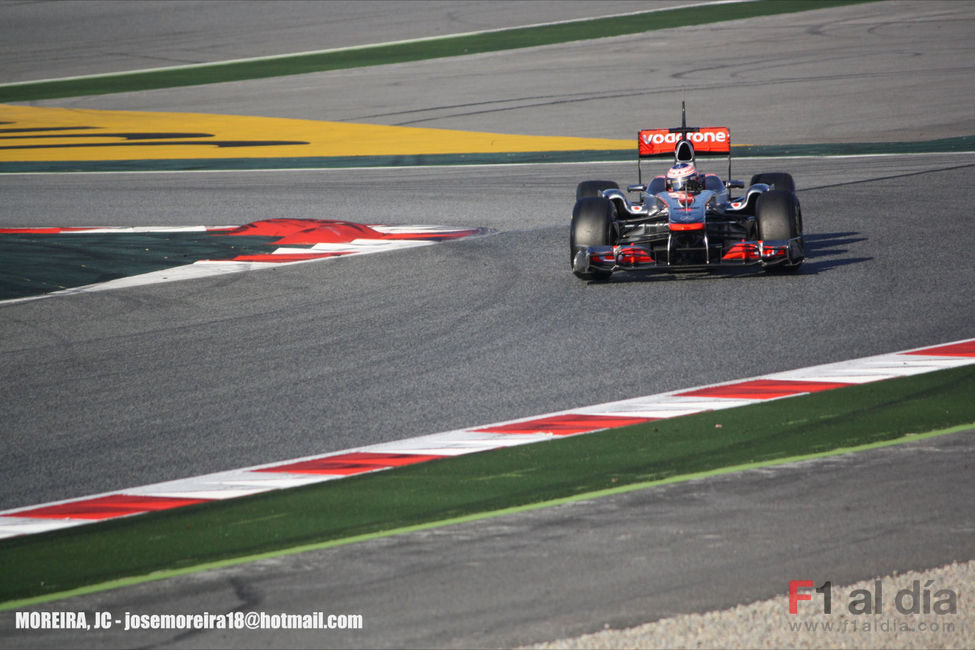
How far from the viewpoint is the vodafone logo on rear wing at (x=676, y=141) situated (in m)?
12.5

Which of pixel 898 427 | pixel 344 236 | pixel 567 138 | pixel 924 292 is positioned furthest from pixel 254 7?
pixel 898 427

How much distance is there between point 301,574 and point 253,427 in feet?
7.55

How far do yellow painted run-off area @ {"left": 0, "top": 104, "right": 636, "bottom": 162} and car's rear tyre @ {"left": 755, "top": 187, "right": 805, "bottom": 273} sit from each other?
9.23 meters

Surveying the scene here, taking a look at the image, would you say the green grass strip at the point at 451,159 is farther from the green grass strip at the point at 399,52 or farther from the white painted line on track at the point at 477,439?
the white painted line on track at the point at 477,439

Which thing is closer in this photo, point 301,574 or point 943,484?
point 301,574

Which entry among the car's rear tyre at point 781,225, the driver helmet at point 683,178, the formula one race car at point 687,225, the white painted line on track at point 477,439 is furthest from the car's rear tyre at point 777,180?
the white painted line on track at point 477,439

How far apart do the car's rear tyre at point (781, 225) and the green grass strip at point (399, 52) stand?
22251 mm

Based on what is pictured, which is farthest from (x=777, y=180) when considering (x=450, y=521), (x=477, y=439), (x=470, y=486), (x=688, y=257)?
(x=450, y=521)

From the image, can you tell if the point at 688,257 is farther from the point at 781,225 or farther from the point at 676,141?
the point at 676,141

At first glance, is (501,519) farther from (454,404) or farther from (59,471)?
(59,471)

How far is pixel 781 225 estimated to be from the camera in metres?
11.1

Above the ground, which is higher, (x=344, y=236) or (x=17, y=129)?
(x=17, y=129)

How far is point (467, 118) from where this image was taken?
2453 cm

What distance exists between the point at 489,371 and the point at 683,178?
3.98m
